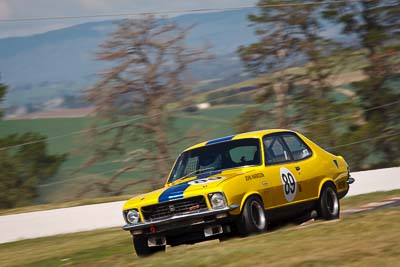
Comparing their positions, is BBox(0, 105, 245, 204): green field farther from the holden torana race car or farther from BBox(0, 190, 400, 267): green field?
BBox(0, 190, 400, 267): green field

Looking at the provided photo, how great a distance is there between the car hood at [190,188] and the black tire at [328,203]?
1630mm

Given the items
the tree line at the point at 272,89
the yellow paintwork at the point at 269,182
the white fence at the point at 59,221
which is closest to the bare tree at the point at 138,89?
the tree line at the point at 272,89

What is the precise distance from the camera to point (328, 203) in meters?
13.5

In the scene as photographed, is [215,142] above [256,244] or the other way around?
above

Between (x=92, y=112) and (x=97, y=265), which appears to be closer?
(x=97, y=265)

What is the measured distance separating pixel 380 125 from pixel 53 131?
1471 cm

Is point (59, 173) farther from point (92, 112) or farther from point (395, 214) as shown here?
point (395, 214)

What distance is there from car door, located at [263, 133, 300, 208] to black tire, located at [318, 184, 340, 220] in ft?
2.02

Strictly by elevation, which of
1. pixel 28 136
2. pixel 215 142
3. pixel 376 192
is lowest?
pixel 376 192

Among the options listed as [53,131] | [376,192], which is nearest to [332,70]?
[53,131]

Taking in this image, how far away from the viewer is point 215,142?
43.2 ft

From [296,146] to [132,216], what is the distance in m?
2.85

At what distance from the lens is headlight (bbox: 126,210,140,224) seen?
1190 centimetres

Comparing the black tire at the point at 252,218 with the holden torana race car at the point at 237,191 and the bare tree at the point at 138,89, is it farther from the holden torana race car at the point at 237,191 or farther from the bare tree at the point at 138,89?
the bare tree at the point at 138,89
